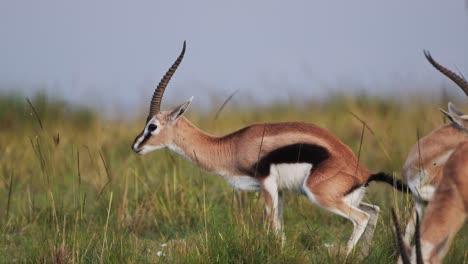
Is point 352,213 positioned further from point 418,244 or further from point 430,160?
point 418,244

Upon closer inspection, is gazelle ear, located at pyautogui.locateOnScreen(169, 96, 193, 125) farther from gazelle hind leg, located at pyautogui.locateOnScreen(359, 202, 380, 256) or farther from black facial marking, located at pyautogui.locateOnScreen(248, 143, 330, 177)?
gazelle hind leg, located at pyautogui.locateOnScreen(359, 202, 380, 256)

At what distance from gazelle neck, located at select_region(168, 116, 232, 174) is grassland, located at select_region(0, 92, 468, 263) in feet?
1.25

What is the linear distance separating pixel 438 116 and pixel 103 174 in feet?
19.7

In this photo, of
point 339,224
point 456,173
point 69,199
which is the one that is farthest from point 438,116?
point 456,173

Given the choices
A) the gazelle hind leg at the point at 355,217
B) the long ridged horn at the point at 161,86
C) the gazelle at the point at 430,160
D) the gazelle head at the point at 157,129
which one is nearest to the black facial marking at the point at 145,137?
the gazelle head at the point at 157,129

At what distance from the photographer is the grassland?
19.7 feet

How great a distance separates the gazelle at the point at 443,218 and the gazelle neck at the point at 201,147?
3.70 m

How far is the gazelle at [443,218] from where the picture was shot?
4012 mm

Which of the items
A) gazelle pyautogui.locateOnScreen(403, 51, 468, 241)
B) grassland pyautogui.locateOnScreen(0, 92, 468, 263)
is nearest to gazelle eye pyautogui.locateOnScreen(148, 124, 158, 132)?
grassland pyautogui.locateOnScreen(0, 92, 468, 263)

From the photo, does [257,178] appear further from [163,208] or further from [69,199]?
[69,199]

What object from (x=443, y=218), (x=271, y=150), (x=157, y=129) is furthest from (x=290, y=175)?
(x=443, y=218)

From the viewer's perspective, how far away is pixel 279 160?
7.23m

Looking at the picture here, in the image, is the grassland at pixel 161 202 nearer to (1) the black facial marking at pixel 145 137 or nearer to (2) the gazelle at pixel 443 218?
(1) the black facial marking at pixel 145 137

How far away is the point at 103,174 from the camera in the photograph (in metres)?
11.4
